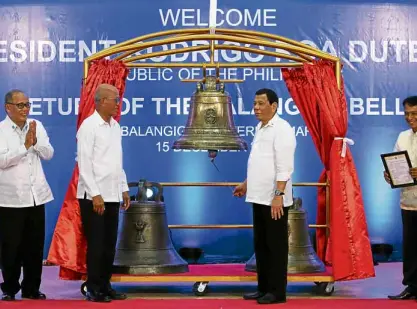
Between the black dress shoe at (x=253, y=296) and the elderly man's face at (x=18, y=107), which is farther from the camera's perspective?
the black dress shoe at (x=253, y=296)

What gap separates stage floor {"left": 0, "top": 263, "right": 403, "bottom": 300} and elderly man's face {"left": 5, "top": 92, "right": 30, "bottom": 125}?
1388 millimetres

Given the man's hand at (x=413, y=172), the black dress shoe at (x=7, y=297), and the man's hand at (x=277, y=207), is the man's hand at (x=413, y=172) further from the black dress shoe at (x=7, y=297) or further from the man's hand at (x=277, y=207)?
the black dress shoe at (x=7, y=297)

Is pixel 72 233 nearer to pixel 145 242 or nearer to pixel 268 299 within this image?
pixel 145 242

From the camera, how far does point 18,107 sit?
662 centimetres

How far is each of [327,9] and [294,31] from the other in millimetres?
400

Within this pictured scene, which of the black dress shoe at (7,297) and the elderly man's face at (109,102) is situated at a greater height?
the elderly man's face at (109,102)

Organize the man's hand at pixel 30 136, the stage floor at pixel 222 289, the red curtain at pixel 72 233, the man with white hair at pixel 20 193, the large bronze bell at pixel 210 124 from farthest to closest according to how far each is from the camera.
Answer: the stage floor at pixel 222 289, the red curtain at pixel 72 233, the large bronze bell at pixel 210 124, the man with white hair at pixel 20 193, the man's hand at pixel 30 136

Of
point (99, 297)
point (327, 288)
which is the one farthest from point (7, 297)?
point (327, 288)

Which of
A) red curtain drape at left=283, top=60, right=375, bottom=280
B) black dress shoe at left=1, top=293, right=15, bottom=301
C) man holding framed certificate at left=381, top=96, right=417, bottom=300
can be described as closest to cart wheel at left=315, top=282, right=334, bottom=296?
red curtain drape at left=283, top=60, right=375, bottom=280

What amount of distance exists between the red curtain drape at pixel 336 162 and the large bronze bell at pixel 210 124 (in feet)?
2.27

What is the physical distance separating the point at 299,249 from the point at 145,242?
1.21 m

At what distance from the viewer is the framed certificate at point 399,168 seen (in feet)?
22.2

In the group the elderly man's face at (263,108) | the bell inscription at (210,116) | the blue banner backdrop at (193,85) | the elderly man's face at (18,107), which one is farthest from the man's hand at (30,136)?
the blue banner backdrop at (193,85)

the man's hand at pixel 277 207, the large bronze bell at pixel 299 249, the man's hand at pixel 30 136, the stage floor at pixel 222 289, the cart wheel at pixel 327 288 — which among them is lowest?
the stage floor at pixel 222 289
